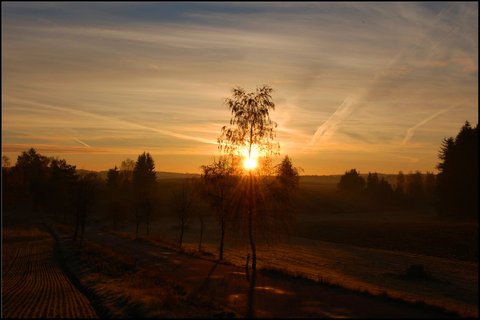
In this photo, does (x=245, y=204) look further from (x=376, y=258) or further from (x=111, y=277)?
(x=376, y=258)

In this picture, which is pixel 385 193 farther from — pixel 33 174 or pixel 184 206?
pixel 33 174

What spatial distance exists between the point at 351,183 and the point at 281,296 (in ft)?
493

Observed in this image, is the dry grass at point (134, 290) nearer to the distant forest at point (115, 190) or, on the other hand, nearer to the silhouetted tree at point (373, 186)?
the distant forest at point (115, 190)

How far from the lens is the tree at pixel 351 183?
167225 millimetres

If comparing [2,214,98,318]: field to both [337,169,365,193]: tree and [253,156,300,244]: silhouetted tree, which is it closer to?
[253,156,300,244]: silhouetted tree

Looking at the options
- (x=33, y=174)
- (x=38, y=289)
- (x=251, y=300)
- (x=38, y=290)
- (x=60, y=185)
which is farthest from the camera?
(x=33, y=174)

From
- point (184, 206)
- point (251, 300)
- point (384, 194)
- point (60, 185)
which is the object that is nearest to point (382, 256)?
point (184, 206)

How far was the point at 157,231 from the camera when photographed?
90.3 metres

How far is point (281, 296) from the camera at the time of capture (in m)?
23.0

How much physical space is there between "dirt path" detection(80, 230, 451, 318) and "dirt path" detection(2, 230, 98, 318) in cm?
568

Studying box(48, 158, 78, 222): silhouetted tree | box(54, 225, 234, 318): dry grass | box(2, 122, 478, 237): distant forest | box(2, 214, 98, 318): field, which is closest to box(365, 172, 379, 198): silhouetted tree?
box(2, 122, 478, 237): distant forest

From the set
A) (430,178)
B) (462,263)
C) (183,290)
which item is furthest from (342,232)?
(430,178)

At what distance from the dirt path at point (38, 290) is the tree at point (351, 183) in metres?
131

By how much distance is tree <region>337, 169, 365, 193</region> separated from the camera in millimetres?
167225
